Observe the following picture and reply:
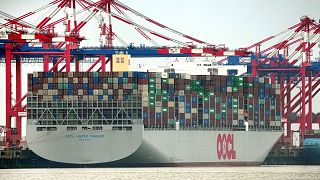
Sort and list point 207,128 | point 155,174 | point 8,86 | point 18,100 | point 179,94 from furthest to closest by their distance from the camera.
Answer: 1. point 18,100
2. point 8,86
3. point 207,128
4. point 179,94
5. point 155,174

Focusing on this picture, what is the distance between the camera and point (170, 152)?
14412 centimetres

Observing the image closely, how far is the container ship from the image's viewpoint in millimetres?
139625

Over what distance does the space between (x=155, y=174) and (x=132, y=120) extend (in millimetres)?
14758

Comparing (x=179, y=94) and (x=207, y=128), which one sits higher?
(x=179, y=94)

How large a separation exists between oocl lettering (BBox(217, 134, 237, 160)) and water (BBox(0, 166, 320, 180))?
26.0 ft

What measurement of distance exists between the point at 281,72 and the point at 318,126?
17.0 metres

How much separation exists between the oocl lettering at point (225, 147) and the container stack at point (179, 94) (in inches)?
48.8

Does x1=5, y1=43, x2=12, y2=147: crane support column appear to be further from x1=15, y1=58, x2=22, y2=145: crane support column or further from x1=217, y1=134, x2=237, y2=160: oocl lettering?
x1=217, y1=134, x2=237, y2=160: oocl lettering

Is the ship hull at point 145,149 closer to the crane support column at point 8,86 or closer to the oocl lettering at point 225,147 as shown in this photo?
the oocl lettering at point 225,147

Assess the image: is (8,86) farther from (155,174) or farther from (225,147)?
(155,174)

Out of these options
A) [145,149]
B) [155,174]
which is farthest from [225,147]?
[155,174]

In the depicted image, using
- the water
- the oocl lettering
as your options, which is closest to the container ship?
the oocl lettering

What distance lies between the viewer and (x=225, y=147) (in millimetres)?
149625

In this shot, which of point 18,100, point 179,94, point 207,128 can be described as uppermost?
point 179,94
